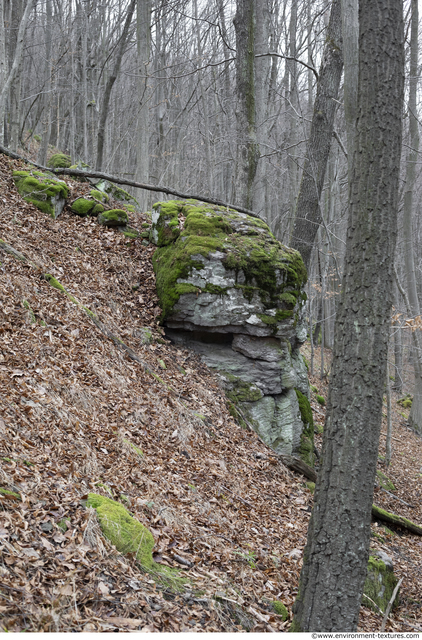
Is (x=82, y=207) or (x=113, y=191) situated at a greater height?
(x=113, y=191)

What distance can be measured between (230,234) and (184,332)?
6.28 feet

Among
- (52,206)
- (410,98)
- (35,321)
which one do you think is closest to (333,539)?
(35,321)

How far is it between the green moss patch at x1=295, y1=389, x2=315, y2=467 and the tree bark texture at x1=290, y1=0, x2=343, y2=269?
329 centimetres

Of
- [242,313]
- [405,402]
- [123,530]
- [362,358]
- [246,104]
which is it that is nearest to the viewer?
[362,358]

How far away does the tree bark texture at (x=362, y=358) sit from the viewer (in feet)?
10.0

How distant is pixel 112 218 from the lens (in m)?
8.71

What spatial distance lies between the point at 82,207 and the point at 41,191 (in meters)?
0.85

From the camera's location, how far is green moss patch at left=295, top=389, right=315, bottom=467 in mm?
7682

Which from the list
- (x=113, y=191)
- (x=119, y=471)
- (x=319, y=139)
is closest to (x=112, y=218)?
(x=113, y=191)

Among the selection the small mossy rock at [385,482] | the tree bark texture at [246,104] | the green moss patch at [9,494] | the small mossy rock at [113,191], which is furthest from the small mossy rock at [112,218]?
the small mossy rock at [385,482]

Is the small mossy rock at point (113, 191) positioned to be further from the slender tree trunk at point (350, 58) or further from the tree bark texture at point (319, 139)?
the slender tree trunk at point (350, 58)

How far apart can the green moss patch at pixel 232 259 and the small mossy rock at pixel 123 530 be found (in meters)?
4.25

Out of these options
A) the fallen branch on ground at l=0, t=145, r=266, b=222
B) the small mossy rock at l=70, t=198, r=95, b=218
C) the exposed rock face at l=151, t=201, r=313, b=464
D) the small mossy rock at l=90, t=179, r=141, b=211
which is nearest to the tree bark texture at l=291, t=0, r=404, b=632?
the exposed rock face at l=151, t=201, r=313, b=464

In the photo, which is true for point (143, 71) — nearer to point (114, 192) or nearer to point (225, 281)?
point (114, 192)
